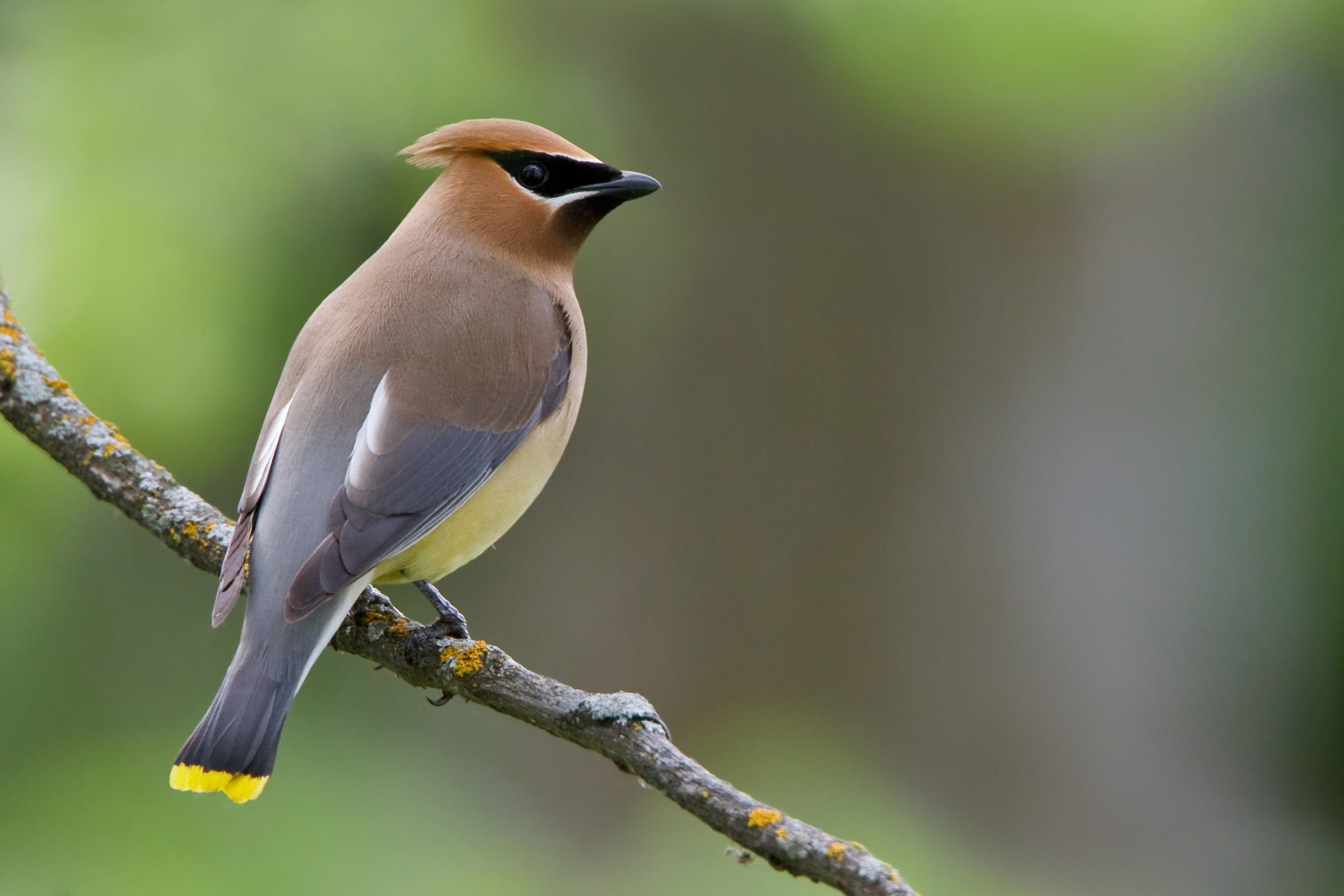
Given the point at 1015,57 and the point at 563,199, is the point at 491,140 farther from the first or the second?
the point at 1015,57

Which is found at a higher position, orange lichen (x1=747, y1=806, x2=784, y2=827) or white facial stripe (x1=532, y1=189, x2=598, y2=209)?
white facial stripe (x1=532, y1=189, x2=598, y2=209)

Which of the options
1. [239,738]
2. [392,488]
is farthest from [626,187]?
[239,738]

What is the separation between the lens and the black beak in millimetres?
3346

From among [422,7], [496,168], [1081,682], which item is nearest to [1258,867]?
[1081,682]

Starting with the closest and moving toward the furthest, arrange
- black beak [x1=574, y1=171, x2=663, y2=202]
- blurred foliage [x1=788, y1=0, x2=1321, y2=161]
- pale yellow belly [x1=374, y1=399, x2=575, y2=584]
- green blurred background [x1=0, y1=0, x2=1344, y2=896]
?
pale yellow belly [x1=374, y1=399, x2=575, y2=584] → black beak [x1=574, y1=171, x2=663, y2=202] → green blurred background [x1=0, y1=0, x2=1344, y2=896] → blurred foliage [x1=788, y1=0, x2=1321, y2=161]

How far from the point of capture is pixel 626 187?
3.35 metres

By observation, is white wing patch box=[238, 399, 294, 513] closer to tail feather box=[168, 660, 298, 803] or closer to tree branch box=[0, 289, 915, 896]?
tree branch box=[0, 289, 915, 896]

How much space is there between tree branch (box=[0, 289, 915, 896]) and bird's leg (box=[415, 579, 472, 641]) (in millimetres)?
57

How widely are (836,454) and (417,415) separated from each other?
2.76 m

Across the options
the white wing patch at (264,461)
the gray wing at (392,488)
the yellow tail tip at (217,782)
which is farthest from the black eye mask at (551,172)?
the yellow tail tip at (217,782)

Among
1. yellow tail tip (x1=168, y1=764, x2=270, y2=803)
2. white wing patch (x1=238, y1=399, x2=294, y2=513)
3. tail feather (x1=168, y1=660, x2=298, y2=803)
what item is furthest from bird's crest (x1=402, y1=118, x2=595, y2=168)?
yellow tail tip (x1=168, y1=764, x2=270, y2=803)

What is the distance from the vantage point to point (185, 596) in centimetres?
466

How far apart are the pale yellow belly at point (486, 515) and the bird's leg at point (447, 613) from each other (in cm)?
5

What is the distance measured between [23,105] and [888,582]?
349cm
